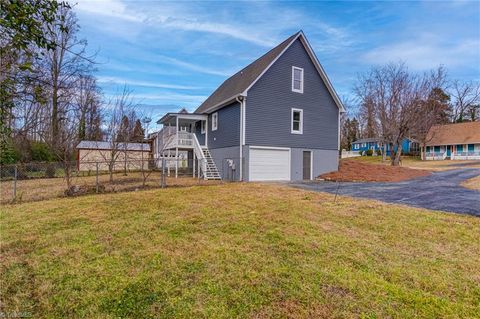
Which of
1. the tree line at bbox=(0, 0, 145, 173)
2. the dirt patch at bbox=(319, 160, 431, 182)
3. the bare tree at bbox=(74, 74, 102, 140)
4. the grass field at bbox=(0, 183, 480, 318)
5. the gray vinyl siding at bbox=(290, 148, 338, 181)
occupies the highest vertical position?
the bare tree at bbox=(74, 74, 102, 140)

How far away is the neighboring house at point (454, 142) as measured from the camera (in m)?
40.3

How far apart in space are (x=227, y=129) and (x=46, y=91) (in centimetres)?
1444

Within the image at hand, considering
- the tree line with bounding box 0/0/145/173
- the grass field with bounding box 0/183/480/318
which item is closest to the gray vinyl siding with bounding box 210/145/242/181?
the tree line with bounding box 0/0/145/173

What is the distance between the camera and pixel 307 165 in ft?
60.3

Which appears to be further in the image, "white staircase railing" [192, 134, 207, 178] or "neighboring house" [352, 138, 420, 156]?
"neighboring house" [352, 138, 420, 156]

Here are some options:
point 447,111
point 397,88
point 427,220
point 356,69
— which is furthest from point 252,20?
point 447,111

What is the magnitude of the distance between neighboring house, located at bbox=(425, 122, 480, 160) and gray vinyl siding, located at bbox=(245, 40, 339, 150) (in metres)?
30.6

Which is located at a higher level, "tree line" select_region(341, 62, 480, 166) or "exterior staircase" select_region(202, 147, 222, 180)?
"tree line" select_region(341, 62, 480, 166)

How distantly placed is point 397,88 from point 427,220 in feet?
94.9

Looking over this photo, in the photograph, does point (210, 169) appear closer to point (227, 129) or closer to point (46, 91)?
point (227, 129)

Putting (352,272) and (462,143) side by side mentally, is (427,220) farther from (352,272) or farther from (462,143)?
(462,143)

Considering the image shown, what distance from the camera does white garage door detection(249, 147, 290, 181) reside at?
1644cm

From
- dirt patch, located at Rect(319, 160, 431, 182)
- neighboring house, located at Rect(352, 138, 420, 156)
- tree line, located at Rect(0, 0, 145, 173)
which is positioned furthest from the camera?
neighboring house, located at Rect(352, 138, 420, 156)

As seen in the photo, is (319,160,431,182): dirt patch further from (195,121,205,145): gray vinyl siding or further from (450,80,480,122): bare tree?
(450,80,480,122): bare tree
